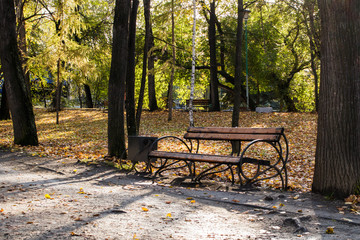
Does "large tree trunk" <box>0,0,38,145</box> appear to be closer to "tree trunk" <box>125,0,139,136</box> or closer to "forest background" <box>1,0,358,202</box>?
"forest background" <box>1,0,358,202</box>

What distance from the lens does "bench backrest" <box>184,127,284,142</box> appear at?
6398 mm

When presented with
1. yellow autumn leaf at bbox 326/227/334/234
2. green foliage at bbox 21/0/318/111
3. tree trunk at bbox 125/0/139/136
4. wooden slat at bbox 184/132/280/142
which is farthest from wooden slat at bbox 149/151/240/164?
green foliage at bbox 21/0/318/111

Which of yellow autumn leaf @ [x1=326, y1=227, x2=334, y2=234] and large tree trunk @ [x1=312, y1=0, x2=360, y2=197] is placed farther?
large tree trunk @ [x1=312, y1=0, x2=360, y2=197]

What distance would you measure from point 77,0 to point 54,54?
7.01m

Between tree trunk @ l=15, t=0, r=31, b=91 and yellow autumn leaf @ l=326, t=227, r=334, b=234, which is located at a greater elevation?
tree trunk @ l=15, t=0, r=31, b=91

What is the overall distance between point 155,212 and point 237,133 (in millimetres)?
2840

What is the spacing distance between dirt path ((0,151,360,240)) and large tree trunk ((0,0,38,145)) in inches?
199

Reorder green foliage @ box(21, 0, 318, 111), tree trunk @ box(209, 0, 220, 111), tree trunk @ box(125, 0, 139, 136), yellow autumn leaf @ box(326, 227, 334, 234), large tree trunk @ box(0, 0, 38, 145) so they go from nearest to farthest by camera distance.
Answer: yellow autumn leaf @ box(326, 227, 334, 234), tree trunk @ box(125, 0, 139, 136), large tree trunk @ box(0, 0, 38, 145), green foliage @ box(21, 0, 318, 111), tree trunk @ box(209, 0, 220, 111)

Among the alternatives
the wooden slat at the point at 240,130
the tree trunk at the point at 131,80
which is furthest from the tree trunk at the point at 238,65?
the wooden slat at the point at 240,130

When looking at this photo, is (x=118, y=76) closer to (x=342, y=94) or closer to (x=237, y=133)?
(x=237, y=133)

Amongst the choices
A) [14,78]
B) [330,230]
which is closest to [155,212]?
[330,230]

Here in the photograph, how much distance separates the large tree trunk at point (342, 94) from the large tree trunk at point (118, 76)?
483 cm

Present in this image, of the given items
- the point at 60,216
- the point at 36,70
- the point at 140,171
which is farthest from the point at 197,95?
the point at 60,216

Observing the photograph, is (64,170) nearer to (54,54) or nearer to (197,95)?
(54,54)
